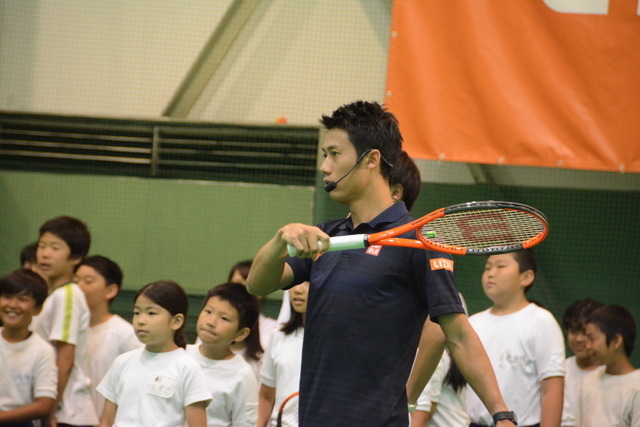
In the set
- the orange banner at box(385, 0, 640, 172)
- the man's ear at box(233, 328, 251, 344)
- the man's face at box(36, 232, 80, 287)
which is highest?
the orange banner at box(385, 0, 640, 172)

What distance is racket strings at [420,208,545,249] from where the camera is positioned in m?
3.07

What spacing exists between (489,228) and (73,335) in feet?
8.58

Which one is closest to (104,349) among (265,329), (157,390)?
(265,329)

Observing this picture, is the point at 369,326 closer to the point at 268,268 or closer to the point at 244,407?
the point at 268,268

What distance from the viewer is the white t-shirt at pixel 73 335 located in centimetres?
482

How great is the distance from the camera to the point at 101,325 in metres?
5.15

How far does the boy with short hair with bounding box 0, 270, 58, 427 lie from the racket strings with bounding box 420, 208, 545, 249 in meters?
2.62

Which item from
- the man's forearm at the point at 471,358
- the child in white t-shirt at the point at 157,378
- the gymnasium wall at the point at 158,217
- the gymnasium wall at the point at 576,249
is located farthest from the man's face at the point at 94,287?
the man's forearm at the point at 471,358

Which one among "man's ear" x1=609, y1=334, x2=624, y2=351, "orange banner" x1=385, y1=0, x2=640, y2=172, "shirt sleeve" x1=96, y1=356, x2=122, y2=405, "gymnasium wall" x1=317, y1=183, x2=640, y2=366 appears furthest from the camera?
"gymnasium wall" x1=317, y1=183, x2=640, y2=366

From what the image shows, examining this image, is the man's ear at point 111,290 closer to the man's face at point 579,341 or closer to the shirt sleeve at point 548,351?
the shirt sleeve at point 548,351

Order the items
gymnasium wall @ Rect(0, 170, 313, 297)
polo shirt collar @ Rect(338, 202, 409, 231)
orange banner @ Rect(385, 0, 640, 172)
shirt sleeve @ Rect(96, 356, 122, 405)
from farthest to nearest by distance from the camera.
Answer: gymnasium wall @ Rect(0, 170, 313, 297), orange banner @ Rect(385, 0, 640, 172), shirt sleeve @ Rect(96, 356, 122, 405), polo shirt collar @ Rect(338, 202, 409, 231)

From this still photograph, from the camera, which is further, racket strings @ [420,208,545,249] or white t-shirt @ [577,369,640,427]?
white t-shirt @ [577,369,640,427]

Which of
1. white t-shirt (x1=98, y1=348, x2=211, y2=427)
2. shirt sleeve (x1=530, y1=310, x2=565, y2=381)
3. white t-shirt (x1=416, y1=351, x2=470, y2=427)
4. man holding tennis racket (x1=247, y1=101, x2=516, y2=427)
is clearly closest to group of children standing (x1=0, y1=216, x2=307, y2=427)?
white t-shirt (x1=98, y1=348, x2=211, y2=427)

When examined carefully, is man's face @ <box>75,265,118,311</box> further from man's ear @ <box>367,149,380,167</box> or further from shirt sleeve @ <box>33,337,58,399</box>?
man's ear @ <box>367,149,380,167</box>
